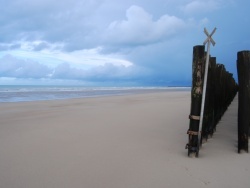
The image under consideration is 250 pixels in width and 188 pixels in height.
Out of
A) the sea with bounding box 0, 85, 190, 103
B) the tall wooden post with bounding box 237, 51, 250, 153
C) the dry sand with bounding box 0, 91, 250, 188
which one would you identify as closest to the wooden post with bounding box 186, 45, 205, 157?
the dry sand with bounding box 0, 91, 250, 188

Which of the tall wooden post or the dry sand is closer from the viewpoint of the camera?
the dry sand

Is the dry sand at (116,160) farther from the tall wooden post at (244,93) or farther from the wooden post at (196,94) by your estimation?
the tall wooden post at (244,93)

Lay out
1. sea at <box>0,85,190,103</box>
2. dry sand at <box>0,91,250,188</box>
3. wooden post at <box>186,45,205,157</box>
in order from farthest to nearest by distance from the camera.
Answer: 1. sea at <box>0,85,190,103</box>
2. wooden post at <box>186,45,205,157</box>
3. dry sand at <box>0,91,250,188</box>

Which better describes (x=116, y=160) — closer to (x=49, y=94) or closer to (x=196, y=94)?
(x=196, y=94)

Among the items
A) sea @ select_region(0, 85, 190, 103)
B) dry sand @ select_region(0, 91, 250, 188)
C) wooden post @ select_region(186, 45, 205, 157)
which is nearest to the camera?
dry sand @ select_region(0, 91, 250, 188)

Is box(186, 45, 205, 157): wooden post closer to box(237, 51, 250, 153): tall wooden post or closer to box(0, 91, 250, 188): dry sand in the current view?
box(0, 91, 250, 188): dry sand

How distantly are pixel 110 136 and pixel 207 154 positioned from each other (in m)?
2.54

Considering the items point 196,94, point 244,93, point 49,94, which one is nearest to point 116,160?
point 196,94

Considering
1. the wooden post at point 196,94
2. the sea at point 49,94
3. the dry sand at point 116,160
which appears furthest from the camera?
the sea at point 49,94

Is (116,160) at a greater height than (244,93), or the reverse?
(244,93)

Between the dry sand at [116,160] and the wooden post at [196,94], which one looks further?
the wooden post at [196,94]

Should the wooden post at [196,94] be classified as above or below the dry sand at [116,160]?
above

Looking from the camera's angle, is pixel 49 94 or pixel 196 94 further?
pixel 49 94

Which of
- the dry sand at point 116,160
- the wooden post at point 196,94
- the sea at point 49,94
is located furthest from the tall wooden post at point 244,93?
the sea at point 49,94
